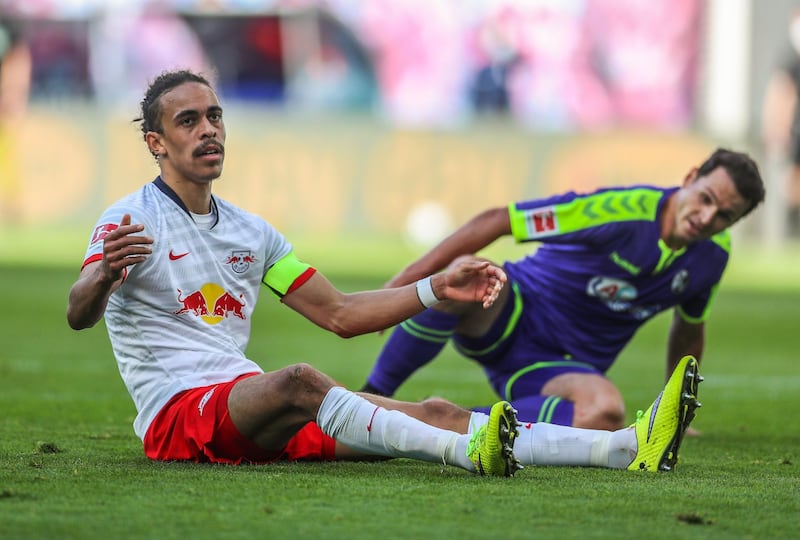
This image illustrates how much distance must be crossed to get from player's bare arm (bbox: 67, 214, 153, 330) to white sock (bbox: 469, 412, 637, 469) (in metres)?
1.34

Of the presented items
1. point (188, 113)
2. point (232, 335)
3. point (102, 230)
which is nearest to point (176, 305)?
point (232, 335)

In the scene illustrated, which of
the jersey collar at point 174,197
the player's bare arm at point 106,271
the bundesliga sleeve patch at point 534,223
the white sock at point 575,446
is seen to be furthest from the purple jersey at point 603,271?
the player's bare arm at point 106,271

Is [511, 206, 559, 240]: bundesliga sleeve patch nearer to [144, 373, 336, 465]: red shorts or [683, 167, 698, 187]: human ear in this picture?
[683, 167, 698, 187]: human ear

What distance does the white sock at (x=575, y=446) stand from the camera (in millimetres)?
4781

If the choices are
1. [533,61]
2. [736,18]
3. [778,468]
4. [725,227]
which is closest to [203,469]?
[778,468]

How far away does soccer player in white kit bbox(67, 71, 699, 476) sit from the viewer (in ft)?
14.4

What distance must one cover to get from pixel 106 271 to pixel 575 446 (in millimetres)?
1770

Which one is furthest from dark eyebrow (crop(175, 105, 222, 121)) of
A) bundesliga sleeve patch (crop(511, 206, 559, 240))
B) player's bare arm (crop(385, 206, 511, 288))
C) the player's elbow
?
bundesliga sleeve patch (crop(511, 206, 559, 240))

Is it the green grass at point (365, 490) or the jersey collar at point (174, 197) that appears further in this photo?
the jersey collar at point (174, 197)

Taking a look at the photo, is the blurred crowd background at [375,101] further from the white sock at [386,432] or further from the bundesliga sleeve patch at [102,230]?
the white sock at [386,432]

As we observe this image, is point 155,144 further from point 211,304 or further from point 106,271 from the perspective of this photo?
point 106,271

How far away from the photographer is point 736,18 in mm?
30328

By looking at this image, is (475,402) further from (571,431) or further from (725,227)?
(571,431)

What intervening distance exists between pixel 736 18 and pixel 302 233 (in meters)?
11.1
